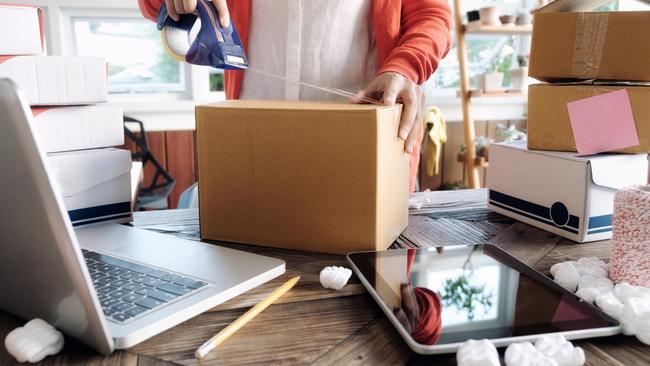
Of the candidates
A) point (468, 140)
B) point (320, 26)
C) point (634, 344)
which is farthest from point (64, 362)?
point (468, 140)

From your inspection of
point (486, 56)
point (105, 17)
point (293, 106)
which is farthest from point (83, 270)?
point (486, 56)

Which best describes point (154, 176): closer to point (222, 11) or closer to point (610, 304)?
point (222, 11)

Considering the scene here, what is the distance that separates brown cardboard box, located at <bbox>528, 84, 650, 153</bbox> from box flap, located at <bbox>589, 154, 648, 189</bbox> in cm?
2

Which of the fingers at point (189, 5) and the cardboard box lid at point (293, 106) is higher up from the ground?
the fingers at point (189, 5)

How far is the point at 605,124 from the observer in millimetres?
873

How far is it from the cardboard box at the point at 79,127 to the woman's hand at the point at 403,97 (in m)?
0.43

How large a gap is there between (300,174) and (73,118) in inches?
14.3

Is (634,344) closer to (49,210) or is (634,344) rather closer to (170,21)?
(49,210)

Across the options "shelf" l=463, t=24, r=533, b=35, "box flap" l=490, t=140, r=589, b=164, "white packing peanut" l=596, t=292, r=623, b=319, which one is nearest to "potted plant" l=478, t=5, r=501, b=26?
"shelf" l=463, t=24, r=533, b=35

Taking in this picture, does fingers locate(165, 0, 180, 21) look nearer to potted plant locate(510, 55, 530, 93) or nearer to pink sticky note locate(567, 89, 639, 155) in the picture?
pink sticky note locate(567, 89, 639, 155)

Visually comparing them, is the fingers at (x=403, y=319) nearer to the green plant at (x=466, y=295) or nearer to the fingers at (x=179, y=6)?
the green plant at (x=466, y=295)

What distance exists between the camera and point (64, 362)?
17.9 inches

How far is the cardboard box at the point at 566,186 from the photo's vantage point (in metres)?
0.84

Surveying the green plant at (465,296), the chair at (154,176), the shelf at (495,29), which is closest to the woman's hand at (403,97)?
the green plant at (465,296)
